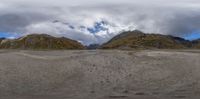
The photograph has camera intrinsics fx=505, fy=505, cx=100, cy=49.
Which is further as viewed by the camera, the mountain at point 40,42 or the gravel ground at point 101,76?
the mountain at point 40,42

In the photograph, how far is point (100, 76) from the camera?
2717 cm

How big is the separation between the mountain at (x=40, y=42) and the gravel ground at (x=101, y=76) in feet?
241

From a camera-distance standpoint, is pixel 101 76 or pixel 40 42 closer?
pixel 101 76

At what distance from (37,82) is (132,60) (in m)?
6.48

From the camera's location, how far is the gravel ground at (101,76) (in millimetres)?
24719

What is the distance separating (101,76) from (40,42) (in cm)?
8774

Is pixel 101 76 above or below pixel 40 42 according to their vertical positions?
below

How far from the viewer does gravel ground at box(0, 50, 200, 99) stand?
2472 cm

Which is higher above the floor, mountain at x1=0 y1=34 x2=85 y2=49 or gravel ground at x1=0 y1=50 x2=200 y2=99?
mountain at x1=0 y1=34 x2=85 y2=49

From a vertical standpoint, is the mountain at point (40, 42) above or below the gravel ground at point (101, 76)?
above

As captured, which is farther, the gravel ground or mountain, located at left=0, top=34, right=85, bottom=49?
mountain, located at left=0, top=34, right=85, bottom=49

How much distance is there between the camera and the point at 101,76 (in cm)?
2717

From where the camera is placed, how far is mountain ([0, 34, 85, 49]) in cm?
10706

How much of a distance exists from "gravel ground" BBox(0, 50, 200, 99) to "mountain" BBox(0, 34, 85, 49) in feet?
241
